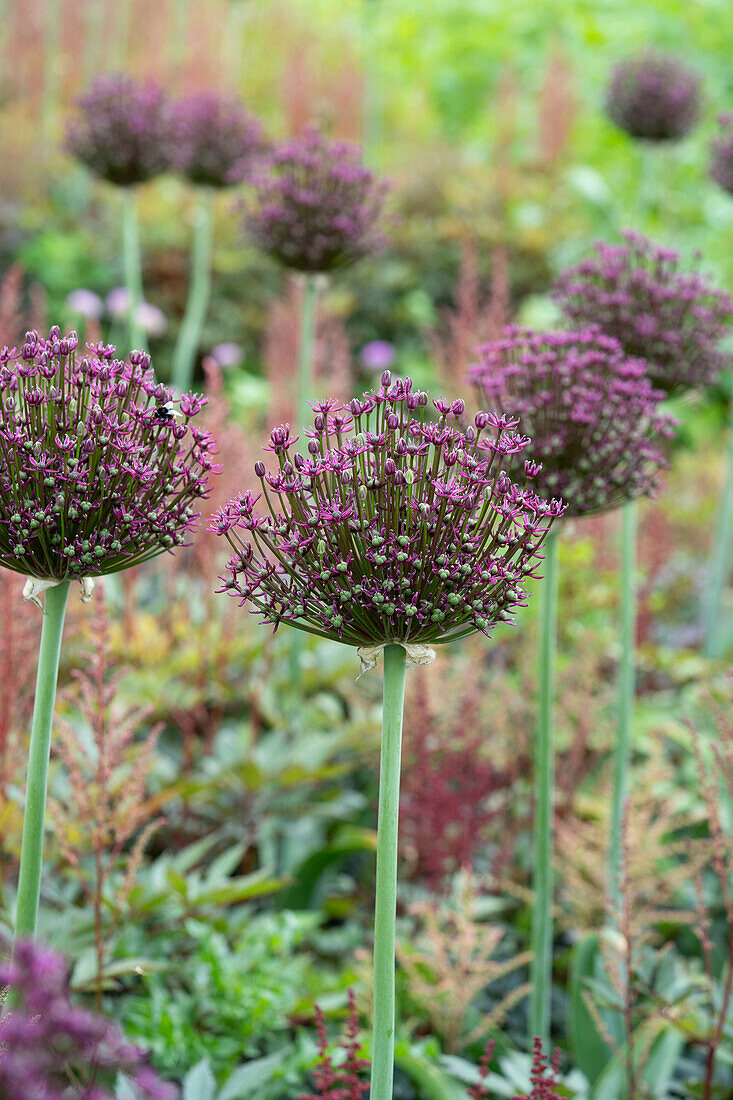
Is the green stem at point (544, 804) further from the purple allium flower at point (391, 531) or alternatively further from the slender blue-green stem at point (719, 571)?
the slender blue-green stem at point (719, 571)

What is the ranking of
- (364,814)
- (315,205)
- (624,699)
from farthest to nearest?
(364,814)
(315,205)
(624,699)

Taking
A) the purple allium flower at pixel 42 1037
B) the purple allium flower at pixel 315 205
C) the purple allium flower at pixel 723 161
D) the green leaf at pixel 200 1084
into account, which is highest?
the purple allium flower at pixel 723 161

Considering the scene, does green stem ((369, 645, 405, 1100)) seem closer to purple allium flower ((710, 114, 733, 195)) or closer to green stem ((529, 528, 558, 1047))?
green stem ((529, 528, 558, 1047))

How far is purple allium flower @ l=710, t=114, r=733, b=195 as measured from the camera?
4.48 meters

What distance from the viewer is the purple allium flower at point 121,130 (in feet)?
15.1

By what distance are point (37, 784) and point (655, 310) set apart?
202 centimetres

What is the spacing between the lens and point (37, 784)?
5.38 ft

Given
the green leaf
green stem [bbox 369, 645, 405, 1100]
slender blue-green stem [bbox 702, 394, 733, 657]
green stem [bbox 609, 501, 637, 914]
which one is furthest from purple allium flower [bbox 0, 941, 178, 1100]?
slender blue-green stem [bbox 702, 394, 733, 657]

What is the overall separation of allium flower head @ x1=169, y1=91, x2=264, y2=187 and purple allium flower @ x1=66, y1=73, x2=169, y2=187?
19cm

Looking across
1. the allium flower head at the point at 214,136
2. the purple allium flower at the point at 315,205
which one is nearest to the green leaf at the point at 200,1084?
the purple allium flower at the point at 315,205

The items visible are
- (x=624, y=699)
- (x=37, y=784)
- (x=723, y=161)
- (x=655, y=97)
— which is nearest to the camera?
(x=37, y=784)

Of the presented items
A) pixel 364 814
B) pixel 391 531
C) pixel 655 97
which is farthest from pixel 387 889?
pixel 655 97

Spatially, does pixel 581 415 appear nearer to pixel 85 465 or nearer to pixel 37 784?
pixel 85 465

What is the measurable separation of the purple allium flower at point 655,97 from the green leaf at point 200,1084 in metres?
5.00
